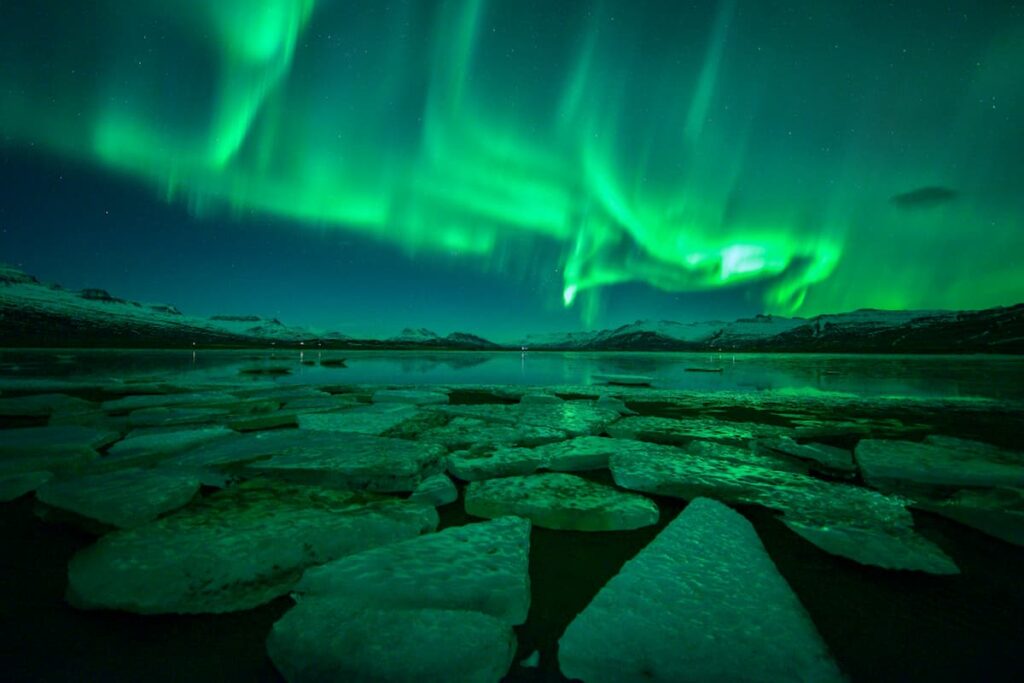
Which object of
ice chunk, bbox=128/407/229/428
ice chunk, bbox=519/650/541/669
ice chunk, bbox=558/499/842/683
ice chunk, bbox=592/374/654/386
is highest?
ice chunk, bbox=592/374/654/386

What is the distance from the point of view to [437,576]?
2.45 m

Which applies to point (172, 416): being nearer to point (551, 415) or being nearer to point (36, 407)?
point (36, 407)

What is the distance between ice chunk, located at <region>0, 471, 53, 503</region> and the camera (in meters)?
3.69

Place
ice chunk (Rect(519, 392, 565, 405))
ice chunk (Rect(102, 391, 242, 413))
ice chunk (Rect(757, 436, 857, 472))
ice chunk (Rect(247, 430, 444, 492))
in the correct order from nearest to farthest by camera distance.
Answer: ice chunk (Rect(247, 430, 444, 492)) → ice chunk (Rect(757, 436, 857, 472)) → ice chunk (Rect(102, 391, 242, 413)) → ice chunk (Rect(519, 392, 565, 405))

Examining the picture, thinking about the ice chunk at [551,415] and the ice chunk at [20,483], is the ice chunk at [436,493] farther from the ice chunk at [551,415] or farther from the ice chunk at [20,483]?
the ice chunk at [20,483]

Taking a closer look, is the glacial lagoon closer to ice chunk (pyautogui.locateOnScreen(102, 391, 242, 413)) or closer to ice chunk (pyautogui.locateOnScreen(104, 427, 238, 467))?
ice chunk (pyautogui.locateOnScreen(104, 427, 238, 467))

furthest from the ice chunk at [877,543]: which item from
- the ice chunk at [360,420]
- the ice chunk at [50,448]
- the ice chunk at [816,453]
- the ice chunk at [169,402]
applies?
the ice chunk at [169,402]

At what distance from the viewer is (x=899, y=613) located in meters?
2.35

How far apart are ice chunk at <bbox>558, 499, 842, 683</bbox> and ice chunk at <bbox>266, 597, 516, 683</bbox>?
37 centimetres

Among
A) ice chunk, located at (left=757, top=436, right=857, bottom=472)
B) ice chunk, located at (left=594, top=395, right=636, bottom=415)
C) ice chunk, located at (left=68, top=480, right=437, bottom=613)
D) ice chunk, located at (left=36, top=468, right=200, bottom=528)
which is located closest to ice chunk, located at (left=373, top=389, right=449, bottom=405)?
ice chunk, located at (left=594, top=395, right=636, bottom=415)

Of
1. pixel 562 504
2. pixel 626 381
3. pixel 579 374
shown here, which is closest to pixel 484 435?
pixel 562 504

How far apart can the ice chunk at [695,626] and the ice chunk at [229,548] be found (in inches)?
59.2

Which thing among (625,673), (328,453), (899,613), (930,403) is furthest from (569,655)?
(930,403)

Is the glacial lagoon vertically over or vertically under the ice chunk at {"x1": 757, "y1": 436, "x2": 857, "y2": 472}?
under
